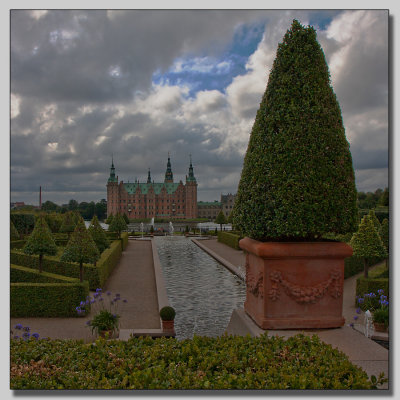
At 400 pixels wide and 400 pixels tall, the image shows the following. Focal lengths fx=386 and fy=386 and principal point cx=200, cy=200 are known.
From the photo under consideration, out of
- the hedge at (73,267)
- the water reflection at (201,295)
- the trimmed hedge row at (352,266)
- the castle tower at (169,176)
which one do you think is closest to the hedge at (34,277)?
the hedge at (73,267)

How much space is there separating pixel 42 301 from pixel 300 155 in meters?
7.33

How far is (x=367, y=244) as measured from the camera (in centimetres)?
1032

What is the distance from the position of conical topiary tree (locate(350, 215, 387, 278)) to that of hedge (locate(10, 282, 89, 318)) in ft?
24.3

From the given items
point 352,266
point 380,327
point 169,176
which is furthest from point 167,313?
point 169,176

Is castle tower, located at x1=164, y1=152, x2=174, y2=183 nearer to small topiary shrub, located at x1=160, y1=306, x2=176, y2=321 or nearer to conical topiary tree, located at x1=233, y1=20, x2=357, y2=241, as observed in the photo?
small topiary shrub, located at x1=160, y1=306, x2=176, y2=321

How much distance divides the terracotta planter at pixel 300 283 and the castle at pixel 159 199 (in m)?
93.4

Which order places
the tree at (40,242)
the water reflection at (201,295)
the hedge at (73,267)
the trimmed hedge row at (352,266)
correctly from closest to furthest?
the water reflection at (201,295) < the tree at (40,242) < the hedge at (73,267) < the trimmed hedge row at (352,266)

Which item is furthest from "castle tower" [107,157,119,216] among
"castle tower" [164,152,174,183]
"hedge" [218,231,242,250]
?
"hedge" [218,231,242,250]

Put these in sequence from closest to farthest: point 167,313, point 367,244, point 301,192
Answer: point 301,192 < point 167,313 < point 367,244

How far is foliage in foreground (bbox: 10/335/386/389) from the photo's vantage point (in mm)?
3414

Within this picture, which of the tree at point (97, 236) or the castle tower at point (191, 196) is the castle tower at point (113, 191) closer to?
the castle tower at point (191, 196)

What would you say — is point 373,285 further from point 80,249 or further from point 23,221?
point 23,221

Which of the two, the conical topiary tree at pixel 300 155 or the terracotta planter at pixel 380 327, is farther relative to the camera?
the terracotta planter at pixel 380 327

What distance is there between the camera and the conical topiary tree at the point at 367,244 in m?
10.2
